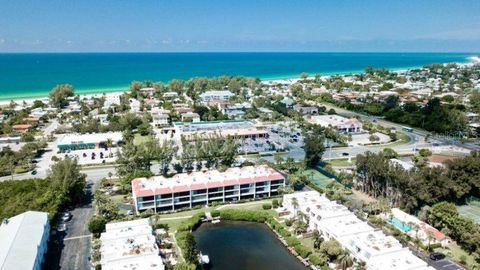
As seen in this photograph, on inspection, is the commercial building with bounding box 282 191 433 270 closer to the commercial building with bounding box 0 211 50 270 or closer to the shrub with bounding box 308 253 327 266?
the shrub with bounding box 308 253 327 266

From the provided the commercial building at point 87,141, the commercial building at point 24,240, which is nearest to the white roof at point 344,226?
the commercial building at point 24,240

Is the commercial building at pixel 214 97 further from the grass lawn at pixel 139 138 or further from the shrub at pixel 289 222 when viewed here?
the shrub at pixel 289 222

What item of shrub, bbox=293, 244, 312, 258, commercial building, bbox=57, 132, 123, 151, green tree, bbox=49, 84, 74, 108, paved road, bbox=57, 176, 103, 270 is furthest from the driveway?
green tree, bbox=49, 84, 74, 108

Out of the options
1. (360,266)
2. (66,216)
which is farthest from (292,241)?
(66,216)

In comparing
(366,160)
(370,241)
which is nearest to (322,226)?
(370,241)

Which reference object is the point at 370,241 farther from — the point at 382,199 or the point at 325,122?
the point at 325,122

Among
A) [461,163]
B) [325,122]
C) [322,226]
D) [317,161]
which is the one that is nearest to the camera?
[322,226]
